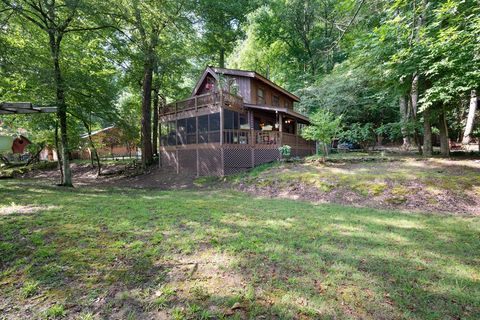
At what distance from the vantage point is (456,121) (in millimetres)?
17047

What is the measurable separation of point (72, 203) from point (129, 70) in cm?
1314

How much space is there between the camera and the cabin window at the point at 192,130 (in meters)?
15.7

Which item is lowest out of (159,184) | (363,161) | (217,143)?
(159,184)

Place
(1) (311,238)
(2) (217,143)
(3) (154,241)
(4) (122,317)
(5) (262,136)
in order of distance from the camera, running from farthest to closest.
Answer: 1. (5) (262,136)
2. (2) (217,143)
3. (1) (311,238)
4. (3) (154,241)
5. (4) (122,317)

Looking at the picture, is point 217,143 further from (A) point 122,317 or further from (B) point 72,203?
(A) point 122,317

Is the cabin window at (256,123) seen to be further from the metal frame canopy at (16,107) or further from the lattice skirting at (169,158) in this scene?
the metal frame canopy at (16,107)

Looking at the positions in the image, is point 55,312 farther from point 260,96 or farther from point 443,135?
point 260,96

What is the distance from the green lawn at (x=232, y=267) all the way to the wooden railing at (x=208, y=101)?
32.0ft

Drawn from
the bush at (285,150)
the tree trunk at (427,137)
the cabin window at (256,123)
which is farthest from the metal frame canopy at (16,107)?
the tree trunk at (427,137)

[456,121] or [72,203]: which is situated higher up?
[456,121]

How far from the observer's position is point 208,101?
586 inches

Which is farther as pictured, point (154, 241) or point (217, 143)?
point (217, 143)

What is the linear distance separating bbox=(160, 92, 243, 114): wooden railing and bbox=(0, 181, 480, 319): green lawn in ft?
32.0

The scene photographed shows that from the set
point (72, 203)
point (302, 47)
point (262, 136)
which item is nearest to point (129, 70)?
point (262, 136)
